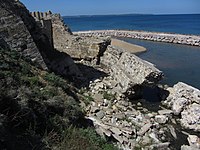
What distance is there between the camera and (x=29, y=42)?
34.8 ft

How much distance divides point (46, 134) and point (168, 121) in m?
6.51

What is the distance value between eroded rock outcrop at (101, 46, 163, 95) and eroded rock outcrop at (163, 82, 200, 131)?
1.19 meters

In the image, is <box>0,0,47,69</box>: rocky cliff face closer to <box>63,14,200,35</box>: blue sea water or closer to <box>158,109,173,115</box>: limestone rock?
<box>158,109,173,115</box>: limestone rock

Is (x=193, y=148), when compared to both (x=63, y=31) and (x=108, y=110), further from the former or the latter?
(x=63, y=31)

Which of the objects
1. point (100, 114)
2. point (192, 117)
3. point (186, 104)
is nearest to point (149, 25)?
point (186, 104)

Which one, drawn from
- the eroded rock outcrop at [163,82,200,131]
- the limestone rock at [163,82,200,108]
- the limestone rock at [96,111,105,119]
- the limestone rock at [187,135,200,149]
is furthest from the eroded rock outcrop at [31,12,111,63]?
the limestone rock at [187,135,200,149]

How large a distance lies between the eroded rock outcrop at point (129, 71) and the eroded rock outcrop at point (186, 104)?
3.90 ft

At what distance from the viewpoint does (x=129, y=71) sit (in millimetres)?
13508

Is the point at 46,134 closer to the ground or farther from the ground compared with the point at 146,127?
farther from the ground

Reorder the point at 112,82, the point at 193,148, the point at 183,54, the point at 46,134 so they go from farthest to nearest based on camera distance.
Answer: the point at 183,54 → the point at 112,82 → the point at 193,148 → the point at 46,134

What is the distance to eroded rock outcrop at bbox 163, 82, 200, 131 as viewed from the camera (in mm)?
11086

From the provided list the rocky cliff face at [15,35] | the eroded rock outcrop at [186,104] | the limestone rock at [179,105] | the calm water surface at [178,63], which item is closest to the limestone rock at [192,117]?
the eroded rock outcrop at [186,104]

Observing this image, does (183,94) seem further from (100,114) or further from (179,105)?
(100,114)

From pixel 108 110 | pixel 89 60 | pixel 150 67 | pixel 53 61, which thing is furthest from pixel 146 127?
pixel 89 60
